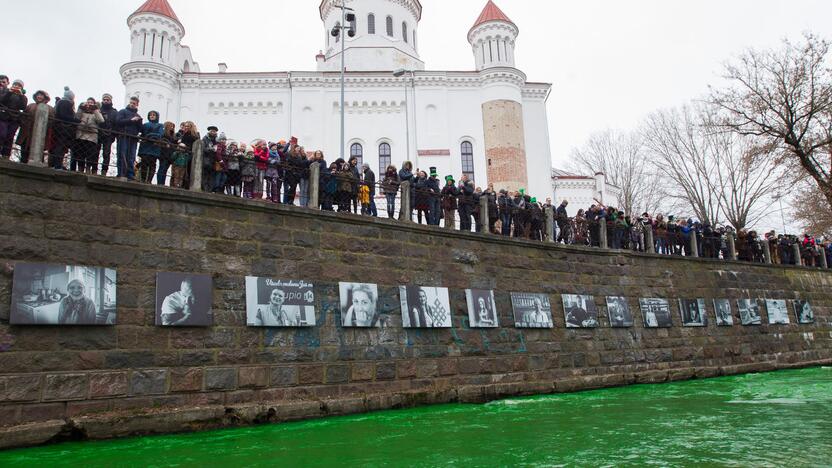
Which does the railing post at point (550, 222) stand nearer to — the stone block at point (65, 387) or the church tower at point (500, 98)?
the stone block at point (65, 387)

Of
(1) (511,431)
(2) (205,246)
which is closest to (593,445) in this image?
(1) (511,431)

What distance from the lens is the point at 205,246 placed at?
938 centimetres

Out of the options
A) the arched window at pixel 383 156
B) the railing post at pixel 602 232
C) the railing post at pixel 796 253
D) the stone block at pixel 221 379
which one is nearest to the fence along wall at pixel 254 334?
the stone block at pixel 221 379

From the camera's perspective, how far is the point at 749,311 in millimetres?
18438

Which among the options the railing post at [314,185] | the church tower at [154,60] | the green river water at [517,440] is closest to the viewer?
the green river water at [517,440]

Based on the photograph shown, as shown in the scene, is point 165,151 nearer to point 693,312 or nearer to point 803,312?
point 693,312

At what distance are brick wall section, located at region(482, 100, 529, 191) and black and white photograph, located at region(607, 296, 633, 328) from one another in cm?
1842

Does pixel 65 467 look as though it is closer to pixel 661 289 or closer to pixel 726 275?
pixel 661 289

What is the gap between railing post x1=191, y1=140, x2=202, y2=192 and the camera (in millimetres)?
9734

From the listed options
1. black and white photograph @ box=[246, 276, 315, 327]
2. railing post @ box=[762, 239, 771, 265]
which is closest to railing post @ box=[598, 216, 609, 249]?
railing post @ box=[762, 239, 771, 265]

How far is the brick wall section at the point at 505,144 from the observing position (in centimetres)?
3341

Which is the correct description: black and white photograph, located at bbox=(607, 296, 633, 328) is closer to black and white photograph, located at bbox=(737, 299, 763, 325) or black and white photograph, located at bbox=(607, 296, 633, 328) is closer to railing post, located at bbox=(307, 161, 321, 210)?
black and white photograph, located at bbox=(737, 299, 763, 325)

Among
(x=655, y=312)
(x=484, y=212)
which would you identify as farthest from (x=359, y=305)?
(x=655, y=312)

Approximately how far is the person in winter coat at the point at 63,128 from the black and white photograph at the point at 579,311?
34.1 ft
